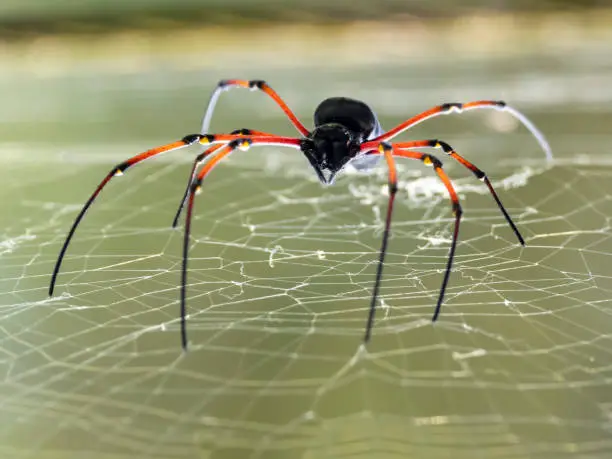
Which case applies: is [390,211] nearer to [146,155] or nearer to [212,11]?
[146,155]

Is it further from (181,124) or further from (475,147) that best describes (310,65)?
(475,147)

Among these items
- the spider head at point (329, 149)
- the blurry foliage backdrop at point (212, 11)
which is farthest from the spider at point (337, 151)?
the blurry foliage backdrop at point (212, 11)

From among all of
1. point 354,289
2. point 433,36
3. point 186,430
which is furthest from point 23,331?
point 433,36

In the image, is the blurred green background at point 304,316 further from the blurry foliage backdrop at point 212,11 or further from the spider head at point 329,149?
the blurry foliage backdrop at point 212,11

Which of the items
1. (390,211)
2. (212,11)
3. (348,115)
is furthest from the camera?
(212,11)

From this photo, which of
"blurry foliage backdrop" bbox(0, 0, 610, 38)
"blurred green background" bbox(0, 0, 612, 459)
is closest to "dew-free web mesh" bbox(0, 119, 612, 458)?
"blurred green background" bbox(0, 0, 612, 459)

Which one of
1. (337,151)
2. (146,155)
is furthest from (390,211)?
(146,155)
